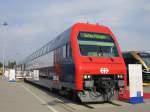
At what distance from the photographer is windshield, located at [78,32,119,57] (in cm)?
1602

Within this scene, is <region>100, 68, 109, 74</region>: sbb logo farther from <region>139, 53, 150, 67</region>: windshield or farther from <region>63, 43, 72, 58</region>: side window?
<region>139, 53, 150, 67</region>: windshield

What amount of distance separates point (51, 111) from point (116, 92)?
3430 millimetres

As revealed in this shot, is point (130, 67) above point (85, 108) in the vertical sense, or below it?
above

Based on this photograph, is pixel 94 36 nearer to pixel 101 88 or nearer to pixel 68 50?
pixel 68 50

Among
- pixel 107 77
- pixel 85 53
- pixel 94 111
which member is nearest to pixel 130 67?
pixel 107 77

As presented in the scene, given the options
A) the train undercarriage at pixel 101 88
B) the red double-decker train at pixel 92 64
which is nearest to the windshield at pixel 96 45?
the red double-decker train at pixel 92 64

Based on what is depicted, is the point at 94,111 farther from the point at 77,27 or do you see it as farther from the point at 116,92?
the point at 77,27

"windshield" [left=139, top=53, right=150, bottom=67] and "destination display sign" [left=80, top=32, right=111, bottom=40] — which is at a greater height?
"destination display sign" [left=80, top=32, right=111, bottom=40]

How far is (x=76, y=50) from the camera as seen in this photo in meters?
15.5

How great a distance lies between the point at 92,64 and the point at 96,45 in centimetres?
137

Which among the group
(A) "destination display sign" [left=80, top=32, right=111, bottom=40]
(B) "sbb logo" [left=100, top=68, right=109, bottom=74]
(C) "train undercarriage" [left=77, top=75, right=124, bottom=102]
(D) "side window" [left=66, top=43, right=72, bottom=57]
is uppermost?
(A) "destination display sign" [left=80, top=32, right=111, bottom=40]

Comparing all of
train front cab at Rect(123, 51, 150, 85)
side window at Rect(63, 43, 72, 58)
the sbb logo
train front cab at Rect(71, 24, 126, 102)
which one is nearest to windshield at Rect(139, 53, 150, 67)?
train front cab at Rect(123, 51, 150, 85)

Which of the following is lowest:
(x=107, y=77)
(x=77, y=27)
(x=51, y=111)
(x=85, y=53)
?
(x=51, y=111)

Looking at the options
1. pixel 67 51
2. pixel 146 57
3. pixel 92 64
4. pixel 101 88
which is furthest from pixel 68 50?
pixel 146 57
